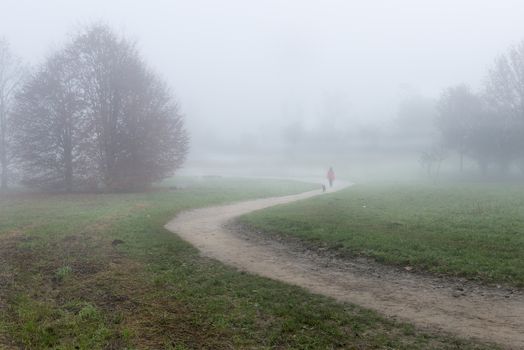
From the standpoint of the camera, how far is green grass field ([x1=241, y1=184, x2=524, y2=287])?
963cm

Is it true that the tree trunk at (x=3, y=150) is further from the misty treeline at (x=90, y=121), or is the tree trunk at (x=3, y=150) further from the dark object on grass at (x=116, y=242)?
the dark object on grass at (x=116, y=242)

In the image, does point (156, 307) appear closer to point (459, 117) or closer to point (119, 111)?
point (119, 111)

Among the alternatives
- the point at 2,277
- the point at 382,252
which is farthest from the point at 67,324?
the point at 382,252

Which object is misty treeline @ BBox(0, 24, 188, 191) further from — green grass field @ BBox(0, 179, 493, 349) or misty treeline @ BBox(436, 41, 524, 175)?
misty treeline @ BBox(436, 41, 524, 175)

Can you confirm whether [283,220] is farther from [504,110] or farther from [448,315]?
[504,110]

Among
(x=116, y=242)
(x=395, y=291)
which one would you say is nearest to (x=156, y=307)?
(x=395, y=291)

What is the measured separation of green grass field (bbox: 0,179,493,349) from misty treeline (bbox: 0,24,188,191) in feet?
67.1

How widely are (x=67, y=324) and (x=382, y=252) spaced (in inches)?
313

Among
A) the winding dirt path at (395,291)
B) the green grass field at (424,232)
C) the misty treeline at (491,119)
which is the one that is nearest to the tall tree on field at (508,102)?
the misty treeline at (491,119)

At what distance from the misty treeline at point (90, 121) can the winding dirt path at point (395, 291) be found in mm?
22427

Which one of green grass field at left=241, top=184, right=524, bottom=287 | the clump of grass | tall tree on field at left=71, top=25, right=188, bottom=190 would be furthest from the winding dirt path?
tall tree on field at left=71, top=25, right=188, bottom=190

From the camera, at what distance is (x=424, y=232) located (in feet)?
43.3

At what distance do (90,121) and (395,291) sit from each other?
1193 inches

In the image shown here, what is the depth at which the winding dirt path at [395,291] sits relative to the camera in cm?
664
